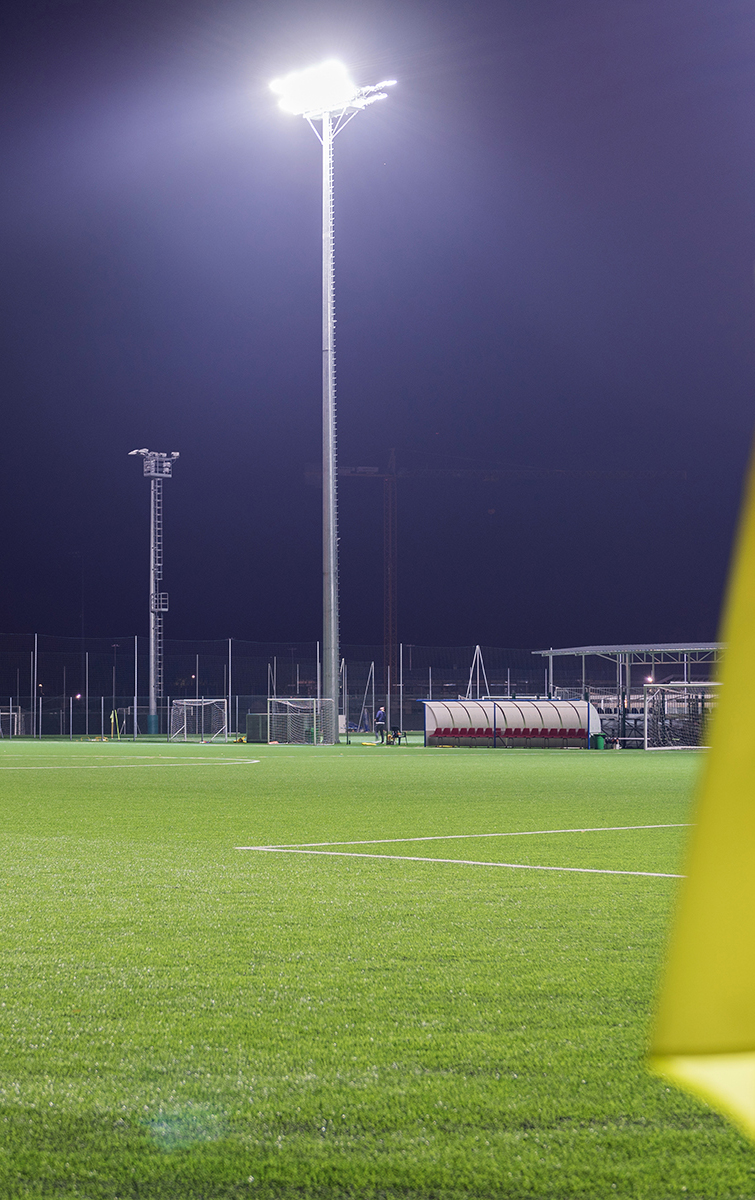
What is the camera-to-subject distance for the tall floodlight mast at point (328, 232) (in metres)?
35.7

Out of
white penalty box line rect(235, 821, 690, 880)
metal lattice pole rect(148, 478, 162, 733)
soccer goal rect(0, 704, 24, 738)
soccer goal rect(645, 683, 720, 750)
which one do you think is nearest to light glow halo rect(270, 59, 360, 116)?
metal lattice pole rect(148, 478, 162, 733)

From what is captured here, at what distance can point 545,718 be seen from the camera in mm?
35688

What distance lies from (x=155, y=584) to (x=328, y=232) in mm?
17156

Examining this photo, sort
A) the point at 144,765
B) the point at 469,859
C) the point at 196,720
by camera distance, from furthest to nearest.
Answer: the point at 196,720 → the point at 144,765 → the point at 469,859

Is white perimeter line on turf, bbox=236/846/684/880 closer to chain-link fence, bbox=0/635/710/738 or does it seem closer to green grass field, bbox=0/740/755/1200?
green grass field, bbox=0/740/755/1200

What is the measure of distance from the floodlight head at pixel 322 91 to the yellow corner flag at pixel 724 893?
36.8 meters

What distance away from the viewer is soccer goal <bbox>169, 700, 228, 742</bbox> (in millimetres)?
48875

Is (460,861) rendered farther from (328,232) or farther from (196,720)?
(196,720)

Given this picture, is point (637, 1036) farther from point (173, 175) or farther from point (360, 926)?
point (173, 175)

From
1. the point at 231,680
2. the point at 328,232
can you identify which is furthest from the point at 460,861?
the point at 231,680

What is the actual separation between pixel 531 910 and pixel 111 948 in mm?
1816

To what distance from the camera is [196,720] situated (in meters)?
49.6

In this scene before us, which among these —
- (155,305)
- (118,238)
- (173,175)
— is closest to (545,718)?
(173,175)

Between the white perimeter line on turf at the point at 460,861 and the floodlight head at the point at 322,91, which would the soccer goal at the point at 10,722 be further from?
the white perimeter line on turf at the point at 460,861
